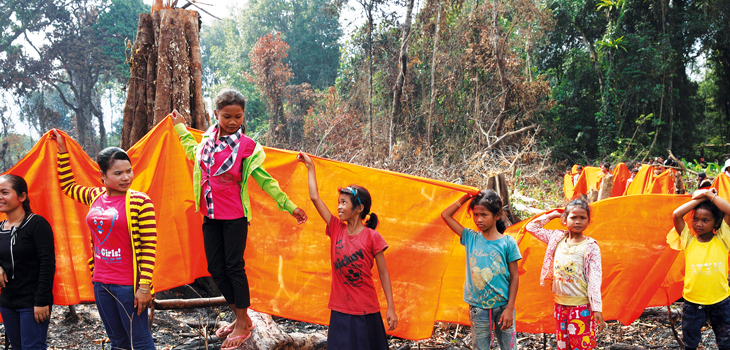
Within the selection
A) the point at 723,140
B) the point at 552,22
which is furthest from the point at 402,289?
the point at 723,140

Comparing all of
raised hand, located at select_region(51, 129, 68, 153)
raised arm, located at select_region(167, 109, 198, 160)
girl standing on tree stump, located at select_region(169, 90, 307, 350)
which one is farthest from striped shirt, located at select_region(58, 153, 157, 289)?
raised hand, located at select_region(51, 129, 68, 153)

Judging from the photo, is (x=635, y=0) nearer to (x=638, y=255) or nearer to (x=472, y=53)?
(x=472, y=53)

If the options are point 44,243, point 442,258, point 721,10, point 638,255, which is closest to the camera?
point 44,243

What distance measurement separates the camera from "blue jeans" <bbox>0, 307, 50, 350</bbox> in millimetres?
2846

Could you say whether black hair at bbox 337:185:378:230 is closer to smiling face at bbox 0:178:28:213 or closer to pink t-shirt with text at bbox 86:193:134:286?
pink t-shirt with text at bbox 86:193:134:286

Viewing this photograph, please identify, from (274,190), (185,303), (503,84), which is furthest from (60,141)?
(503,84)

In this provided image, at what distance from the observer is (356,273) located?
2908 millimetres

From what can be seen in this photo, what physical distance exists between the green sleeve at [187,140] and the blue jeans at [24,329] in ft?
4.68

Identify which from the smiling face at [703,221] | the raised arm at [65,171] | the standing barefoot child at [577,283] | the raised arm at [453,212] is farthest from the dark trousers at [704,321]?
the raised arm at [65,171]

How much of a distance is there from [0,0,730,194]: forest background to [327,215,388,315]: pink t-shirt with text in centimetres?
934

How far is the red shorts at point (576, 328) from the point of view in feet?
10.2

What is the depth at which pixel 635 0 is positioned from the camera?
20.7 meters

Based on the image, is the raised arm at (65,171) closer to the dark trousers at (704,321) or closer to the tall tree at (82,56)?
the dark trousers at (704,321)

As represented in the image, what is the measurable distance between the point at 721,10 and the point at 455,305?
2362 cm
